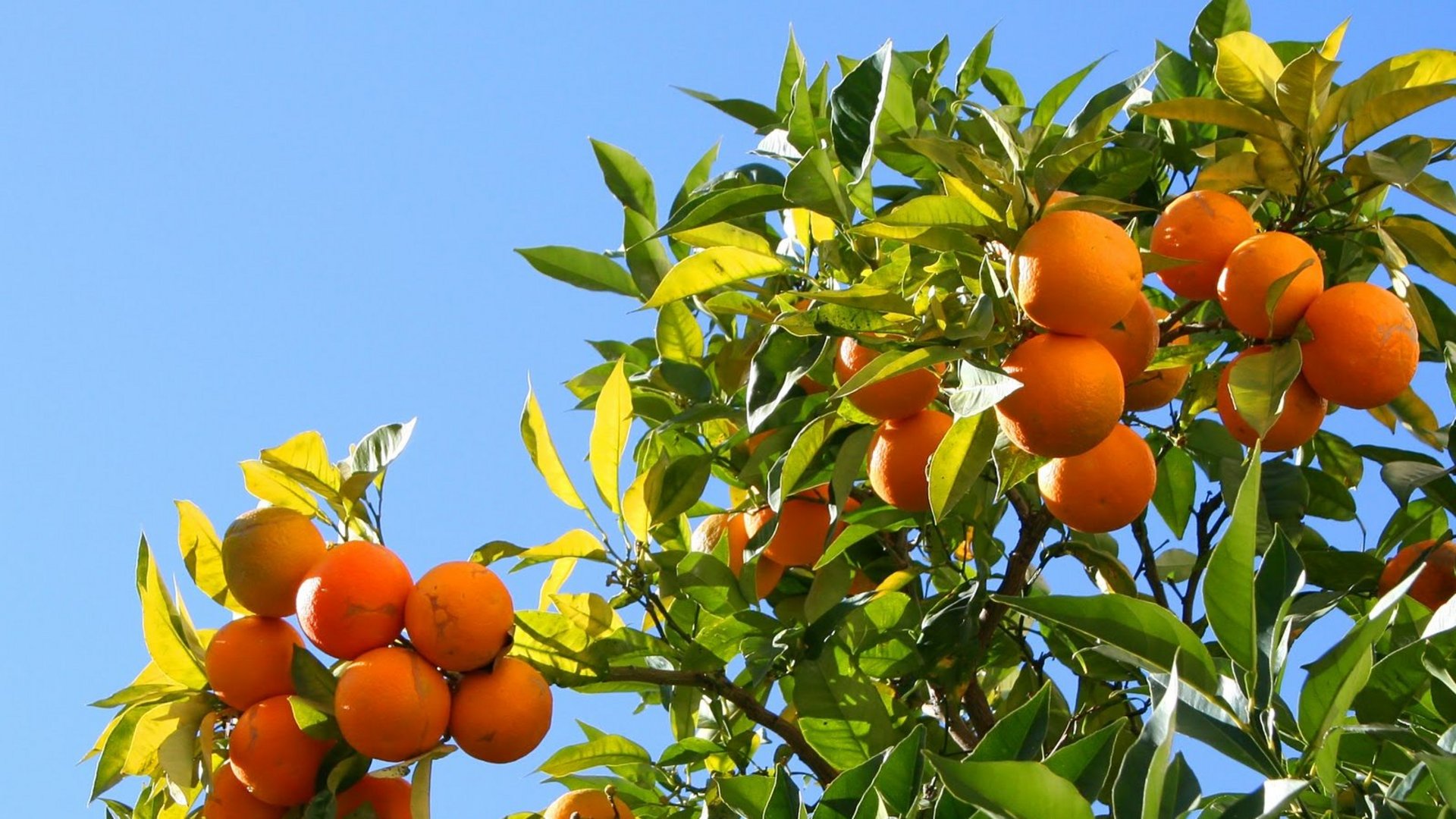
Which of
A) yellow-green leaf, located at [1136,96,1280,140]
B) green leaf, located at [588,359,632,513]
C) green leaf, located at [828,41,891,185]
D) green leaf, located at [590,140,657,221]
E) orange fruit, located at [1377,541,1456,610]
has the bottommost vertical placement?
orange fruit, located at [1377,541,1456,610]

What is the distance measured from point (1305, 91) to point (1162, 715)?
2.94 feet

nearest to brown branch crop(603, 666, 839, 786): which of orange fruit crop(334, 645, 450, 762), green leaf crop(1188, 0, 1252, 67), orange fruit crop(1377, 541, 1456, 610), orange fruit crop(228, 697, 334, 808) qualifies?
orange fruit crop(334, 645, 450, 762)

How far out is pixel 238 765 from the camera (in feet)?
5.01

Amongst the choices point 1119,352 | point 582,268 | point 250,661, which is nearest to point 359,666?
point 250,661

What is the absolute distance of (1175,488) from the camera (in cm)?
208

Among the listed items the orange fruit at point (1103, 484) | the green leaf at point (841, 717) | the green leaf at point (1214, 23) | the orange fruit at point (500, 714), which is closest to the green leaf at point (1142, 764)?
the orange fruit at point (1103, 484)

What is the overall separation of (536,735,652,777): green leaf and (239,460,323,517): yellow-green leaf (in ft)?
1.68

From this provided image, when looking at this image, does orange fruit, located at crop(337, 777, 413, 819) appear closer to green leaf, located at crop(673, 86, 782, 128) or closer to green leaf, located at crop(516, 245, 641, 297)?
green leaf, located at crop(516, 245, 641, 297)

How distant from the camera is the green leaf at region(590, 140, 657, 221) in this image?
1.98 m

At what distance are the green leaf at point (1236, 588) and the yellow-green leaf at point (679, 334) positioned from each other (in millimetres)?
974

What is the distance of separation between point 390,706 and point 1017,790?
75cm

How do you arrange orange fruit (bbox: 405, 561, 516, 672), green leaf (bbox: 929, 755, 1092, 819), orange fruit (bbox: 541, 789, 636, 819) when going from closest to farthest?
green leaf (bbox: 929, 755, 1092, 819)
orange fruit (bbox: 405, 561, 516, 672)
orange fruit (bbox: 541, 789, 636, 819)

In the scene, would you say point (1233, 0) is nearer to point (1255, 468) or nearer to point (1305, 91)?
point (1305, 91)

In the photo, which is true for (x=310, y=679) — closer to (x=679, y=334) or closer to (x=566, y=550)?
(x=566, y=550)
